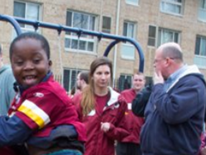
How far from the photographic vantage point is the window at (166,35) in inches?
1024

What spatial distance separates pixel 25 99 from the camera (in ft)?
6.72

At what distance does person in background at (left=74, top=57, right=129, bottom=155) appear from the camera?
4.55 metres

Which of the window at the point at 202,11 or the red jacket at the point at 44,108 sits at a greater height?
the window at the point at 202,11

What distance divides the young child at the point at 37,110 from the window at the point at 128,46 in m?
21.8

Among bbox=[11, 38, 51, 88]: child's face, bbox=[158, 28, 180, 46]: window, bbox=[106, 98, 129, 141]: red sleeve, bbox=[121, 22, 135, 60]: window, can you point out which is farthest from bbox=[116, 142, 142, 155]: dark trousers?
bbox=[158, 28, 180, 46]: window

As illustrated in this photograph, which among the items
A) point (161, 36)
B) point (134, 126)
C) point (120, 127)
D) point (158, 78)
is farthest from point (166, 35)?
point (158, 78)

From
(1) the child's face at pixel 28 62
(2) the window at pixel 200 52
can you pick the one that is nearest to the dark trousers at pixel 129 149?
(1) the child's face at pixel 28 62

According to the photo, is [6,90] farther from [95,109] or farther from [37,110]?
[37,110]

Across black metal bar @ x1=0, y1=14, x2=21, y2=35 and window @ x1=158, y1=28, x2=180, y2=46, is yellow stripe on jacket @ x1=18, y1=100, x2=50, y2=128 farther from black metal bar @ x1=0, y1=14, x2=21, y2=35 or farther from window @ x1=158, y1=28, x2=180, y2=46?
window @ x1=158, y1=28, x2=180, y2=46

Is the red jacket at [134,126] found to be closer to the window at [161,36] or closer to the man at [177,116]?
the man at [177,116]

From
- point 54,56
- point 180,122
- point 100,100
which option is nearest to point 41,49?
point 180,122

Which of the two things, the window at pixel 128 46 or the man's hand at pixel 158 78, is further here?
the window at pixel 128 46

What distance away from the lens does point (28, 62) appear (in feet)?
6.68

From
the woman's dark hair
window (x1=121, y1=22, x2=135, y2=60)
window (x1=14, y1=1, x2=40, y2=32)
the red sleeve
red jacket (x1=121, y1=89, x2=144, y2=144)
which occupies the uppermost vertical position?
window (x1=14, y1=1, x2=40, y2=32)
